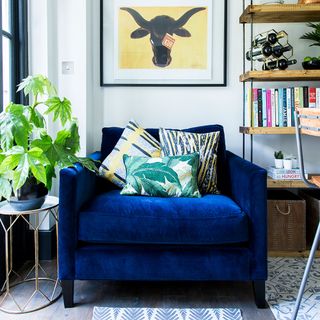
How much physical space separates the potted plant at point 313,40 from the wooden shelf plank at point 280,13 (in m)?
0.07

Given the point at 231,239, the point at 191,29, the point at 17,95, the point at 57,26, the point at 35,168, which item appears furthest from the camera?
the point at 191,29

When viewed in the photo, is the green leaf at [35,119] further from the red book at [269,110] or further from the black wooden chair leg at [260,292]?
the red book at [269,110]

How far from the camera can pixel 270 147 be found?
2.66 meters

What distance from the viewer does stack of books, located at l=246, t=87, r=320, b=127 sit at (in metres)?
2.38

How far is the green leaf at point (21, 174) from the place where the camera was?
150 cm

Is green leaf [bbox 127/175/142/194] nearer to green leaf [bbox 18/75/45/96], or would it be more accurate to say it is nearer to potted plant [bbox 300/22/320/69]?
green leaf [bbox 18/75/45/96]

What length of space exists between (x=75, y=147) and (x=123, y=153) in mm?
436

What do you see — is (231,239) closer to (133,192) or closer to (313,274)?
(133,192)

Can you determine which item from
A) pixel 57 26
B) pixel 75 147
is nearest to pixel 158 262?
pixel 75 147

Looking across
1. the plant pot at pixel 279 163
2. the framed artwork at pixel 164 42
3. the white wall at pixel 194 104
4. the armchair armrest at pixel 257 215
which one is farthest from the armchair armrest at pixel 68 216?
the plant pot at pixel 279 163

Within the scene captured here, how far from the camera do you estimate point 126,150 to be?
220 centimetres

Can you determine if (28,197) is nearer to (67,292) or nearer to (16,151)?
(16,151)

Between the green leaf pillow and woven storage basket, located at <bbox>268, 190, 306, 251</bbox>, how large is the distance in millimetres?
650

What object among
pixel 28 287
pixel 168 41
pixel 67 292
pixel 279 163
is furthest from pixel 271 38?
pixel 28 287
